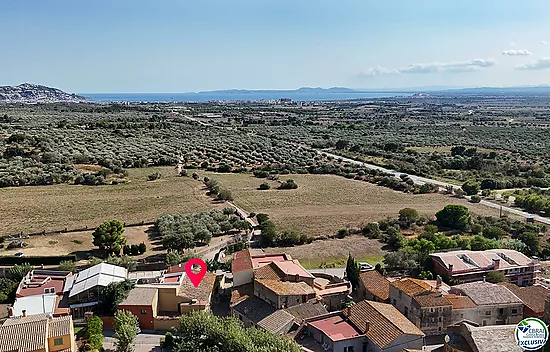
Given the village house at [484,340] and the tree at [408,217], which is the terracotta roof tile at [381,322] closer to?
the village house at [484,340]

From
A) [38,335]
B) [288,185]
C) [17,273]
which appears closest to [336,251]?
[17,273]

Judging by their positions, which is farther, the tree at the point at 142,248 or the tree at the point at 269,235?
the tree at the point at 269,235

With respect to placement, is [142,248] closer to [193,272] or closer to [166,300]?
[193,272]

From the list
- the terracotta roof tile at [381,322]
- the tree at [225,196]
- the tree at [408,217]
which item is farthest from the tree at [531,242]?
the tree at [225,196]

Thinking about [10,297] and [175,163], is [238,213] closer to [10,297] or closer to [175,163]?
[10,297]

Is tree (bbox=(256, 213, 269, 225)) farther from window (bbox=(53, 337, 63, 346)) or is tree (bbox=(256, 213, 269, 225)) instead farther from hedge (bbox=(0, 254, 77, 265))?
window (bbox=(53, 337, 63, 346))

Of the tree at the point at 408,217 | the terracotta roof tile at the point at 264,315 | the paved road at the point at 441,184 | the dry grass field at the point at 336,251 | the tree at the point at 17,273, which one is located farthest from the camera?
the paved road at the point at 441,184

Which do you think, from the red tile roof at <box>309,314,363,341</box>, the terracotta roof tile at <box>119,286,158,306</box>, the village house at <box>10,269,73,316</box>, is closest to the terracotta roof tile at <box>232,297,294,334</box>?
the red tile roof at <box>309,314,363,341</box>
